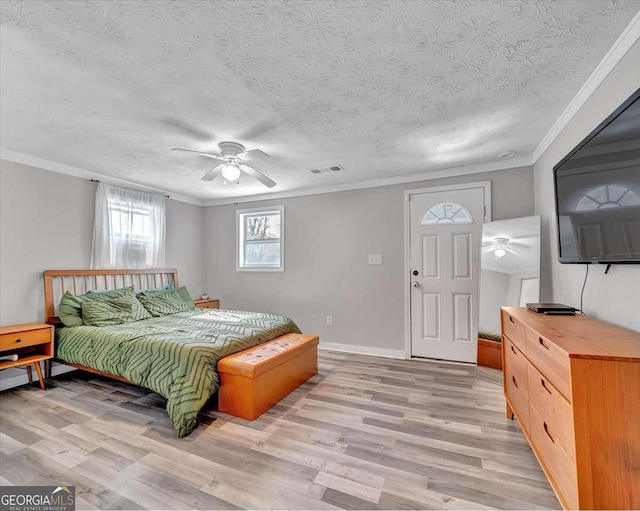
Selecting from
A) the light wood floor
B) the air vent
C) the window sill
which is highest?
the air vent

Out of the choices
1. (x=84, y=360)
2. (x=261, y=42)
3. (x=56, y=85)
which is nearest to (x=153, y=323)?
(x=84, y=360)

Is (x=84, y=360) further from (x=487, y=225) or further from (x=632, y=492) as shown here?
(x=487, y=225)

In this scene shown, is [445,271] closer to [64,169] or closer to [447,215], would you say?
[447,215]

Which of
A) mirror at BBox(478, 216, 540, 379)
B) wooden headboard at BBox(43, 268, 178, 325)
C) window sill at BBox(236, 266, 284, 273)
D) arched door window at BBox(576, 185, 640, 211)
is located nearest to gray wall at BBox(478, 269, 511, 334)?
mirror at BBox(478, 216, 540, 379)

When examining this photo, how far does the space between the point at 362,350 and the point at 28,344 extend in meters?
3.53

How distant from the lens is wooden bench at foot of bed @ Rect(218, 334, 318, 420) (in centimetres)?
233

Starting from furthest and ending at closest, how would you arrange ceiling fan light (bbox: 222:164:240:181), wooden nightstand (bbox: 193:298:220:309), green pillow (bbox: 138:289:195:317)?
wooden nightstand (bbox: 193:298:220:309) → green pillow (bbox: 138:289:195:317) → ceiling fan light (bbox: 222:164:240:181)

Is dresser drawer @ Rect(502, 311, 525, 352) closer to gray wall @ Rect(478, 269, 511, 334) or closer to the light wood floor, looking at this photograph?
the light wood floor

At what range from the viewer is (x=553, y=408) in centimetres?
133

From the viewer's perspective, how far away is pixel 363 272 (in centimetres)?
410

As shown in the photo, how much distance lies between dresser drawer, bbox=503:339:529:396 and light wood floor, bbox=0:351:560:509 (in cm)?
41

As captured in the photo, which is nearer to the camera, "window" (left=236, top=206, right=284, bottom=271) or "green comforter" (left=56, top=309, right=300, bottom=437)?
"green comforter" (left=56, top=309, right=300, bottom=437)

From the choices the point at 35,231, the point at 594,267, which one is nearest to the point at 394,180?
the point at 594,267

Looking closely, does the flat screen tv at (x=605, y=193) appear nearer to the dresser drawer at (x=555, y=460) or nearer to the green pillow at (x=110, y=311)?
the dresser drawer at (x=555, y=460)
